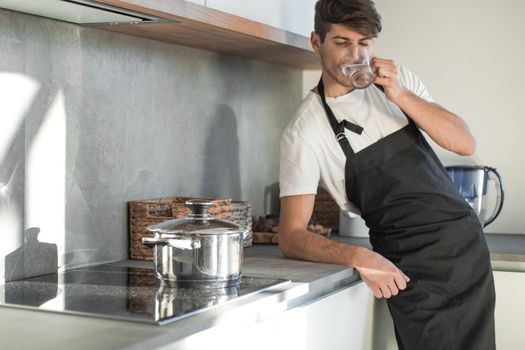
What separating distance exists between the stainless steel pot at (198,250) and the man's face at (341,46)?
1.98 feet

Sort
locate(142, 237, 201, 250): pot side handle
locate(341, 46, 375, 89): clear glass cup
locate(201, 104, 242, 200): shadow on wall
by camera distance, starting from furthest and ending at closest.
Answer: locate(201, 104, 242, 200): shadow on wall < locate(341, 46, 375, 89): clear glass cup < locate(142, 237, 201, 250): pot side handle

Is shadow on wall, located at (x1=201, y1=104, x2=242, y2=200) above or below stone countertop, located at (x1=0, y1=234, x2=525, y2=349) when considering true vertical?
above

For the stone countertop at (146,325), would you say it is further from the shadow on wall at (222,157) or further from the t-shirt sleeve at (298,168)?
the shadow on wall at (222,157)

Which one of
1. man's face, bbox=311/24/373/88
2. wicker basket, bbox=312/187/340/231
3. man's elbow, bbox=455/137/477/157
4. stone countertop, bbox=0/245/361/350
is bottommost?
stone countertop, bbox=0/245/361/350

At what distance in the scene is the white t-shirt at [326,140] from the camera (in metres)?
2.32

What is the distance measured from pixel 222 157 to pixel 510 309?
1026 mm

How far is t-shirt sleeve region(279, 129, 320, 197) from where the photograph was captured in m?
2.31

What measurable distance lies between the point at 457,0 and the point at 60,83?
64.1 inches

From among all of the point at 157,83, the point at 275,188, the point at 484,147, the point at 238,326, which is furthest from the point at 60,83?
the point at 484,147

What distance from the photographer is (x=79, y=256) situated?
2.20 meters

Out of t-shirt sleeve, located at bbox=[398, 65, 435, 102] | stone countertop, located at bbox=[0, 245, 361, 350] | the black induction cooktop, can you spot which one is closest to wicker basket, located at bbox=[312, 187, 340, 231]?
t-shirt sleeve, located at bbox=[398, 65, 435, 102]

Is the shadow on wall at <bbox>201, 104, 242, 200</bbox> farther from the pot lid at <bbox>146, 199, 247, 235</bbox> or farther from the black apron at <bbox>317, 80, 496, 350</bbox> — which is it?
the pot lid at <bbox>146, 199, 247, 235</bbox>

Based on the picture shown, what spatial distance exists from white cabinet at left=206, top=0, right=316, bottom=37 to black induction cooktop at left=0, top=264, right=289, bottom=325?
710 millimetres

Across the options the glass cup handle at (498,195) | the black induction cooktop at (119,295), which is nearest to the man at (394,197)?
the black induction cooktop at (119,295)
